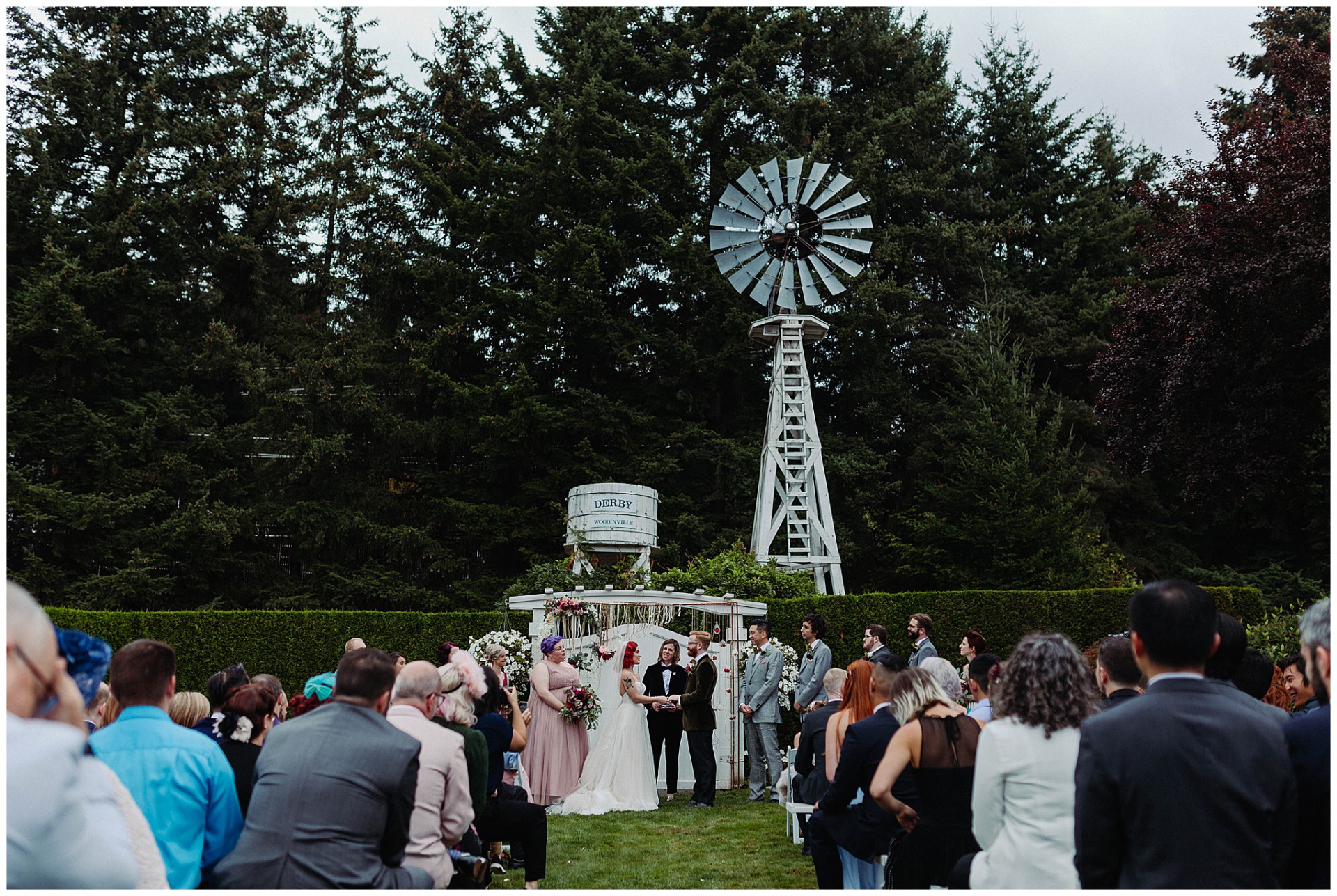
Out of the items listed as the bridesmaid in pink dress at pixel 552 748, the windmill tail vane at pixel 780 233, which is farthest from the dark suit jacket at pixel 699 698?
the windmill tail vane at pixel 780 233

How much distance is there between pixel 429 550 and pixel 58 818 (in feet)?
75.4

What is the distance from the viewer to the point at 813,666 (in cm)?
1042

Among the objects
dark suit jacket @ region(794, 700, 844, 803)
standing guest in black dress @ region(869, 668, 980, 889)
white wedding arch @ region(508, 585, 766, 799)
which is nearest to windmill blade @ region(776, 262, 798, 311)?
white wedding arch @ region(508, 585, 766, 799)

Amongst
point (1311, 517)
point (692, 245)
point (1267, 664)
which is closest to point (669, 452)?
point (692, 245)

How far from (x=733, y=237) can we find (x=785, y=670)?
1010cm

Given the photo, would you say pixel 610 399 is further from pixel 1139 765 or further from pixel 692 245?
pixel 1139 765

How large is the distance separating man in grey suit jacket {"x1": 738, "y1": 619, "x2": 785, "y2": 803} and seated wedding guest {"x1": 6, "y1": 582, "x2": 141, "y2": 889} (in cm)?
882

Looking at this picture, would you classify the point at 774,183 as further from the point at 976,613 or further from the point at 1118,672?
the point at 1118,672

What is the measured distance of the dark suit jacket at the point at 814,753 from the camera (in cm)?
667

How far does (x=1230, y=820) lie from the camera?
109 inches

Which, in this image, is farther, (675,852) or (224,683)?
(675,852)

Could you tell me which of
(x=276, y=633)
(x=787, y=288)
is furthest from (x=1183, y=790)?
(x=787, y=288)

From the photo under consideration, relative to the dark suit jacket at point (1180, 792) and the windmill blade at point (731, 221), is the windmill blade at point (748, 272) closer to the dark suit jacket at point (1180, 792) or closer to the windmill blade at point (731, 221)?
the windmill blade at point (731, 221)

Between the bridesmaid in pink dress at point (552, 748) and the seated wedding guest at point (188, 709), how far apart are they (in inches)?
206
